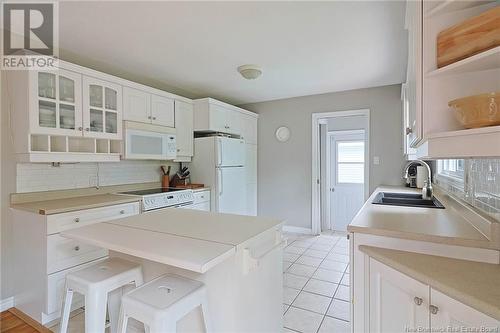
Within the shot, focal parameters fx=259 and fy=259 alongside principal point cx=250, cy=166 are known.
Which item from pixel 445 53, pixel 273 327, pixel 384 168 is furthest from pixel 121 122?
pixel 384 168

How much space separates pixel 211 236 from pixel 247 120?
3475mm

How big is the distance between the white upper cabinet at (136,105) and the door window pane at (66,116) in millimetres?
538

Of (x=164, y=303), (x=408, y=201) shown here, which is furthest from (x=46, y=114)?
(x=408, y=201)

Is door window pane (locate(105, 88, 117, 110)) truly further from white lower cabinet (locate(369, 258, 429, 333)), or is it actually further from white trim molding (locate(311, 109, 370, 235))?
white trim molding (locate(311, 109, 370, 235))

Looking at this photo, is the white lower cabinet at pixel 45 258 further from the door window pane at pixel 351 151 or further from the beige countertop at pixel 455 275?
the door window pane at pixel 351 151

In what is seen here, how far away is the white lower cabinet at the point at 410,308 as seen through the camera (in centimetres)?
89

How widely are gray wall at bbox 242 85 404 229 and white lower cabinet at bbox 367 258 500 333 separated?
2.96 m

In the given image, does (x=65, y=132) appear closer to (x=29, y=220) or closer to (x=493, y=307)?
(x=29, y=220)

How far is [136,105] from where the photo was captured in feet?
9.96

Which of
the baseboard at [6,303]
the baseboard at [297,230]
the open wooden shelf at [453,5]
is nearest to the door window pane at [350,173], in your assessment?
the baseboard at [297,230]

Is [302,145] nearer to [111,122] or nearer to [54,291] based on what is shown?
[111,122]

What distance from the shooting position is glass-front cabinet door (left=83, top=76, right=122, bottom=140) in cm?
256

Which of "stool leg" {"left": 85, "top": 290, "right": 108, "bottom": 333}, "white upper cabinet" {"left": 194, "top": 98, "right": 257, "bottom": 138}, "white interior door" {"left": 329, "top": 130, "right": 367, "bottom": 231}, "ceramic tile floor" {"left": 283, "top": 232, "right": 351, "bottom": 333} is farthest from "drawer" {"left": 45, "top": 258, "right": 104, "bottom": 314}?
"white interior door" {"left": 329, "top": 130, "right": 367, "bottom": 231}

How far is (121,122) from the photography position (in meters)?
2.88
